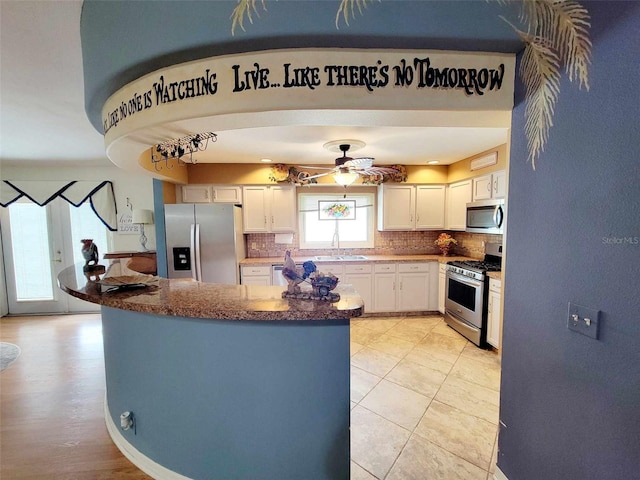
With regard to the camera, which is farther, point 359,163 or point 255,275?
point 255,275

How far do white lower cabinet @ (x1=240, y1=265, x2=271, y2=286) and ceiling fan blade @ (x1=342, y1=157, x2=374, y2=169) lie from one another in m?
1.91

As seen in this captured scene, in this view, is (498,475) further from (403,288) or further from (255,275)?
(255,275)

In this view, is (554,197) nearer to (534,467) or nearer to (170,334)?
(534,467)

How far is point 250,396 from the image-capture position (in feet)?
4.38

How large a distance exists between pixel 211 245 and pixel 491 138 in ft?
12.1

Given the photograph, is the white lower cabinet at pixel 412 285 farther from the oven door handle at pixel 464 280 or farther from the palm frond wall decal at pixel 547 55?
the palm frond wall decal at pixel 547 55

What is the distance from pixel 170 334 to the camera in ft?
4.64

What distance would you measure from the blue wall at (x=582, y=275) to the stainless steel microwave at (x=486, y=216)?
192 cm

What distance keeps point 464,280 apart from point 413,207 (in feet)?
4.69

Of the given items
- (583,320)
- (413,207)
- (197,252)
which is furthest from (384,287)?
(583,320)

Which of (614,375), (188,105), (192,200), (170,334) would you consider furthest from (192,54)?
(192,200)

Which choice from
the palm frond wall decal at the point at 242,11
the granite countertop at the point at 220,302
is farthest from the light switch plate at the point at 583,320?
the palm frond wall decal at the point at 242,11

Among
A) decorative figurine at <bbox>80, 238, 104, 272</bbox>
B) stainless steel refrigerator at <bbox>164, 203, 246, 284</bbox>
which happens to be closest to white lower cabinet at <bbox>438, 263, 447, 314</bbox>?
stainless steel refrigerator at <bbox>164, 203, 246, 284</bbox>

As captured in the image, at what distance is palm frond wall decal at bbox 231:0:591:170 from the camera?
1.05m
